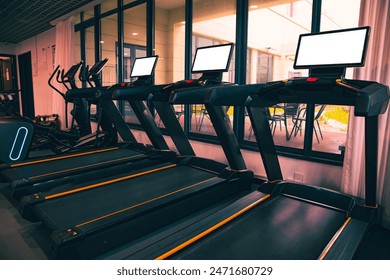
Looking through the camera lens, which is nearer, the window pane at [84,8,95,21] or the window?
the window

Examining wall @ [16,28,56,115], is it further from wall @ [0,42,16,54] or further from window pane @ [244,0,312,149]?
window pane @ [244,0,312,149]

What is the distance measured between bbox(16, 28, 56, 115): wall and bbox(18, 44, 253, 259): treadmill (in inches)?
247

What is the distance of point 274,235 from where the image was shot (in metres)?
1.89

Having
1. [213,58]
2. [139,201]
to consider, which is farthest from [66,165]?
[213,58]

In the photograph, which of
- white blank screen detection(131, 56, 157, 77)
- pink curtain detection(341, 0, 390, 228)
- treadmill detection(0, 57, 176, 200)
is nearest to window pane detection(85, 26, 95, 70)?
treadmill detection(0, 57, 176, 200)

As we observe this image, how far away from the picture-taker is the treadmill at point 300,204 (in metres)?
1.70

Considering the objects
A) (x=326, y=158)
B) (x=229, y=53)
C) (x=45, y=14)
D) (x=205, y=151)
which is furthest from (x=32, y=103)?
(x=326, y=158)

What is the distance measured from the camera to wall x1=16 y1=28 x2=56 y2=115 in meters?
8.20

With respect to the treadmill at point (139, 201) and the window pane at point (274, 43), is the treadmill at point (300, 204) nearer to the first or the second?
the treadmill at point (139, 201)

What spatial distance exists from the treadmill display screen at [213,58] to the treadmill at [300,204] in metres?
0.61

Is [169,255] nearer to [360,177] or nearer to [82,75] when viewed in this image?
[360,177]

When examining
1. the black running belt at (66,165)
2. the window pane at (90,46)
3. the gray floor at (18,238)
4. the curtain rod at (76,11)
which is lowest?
the gray floor at (18,238)

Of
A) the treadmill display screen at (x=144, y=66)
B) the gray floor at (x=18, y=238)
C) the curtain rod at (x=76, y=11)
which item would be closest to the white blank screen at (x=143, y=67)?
the treadmill display screen at (x=144, y=66)

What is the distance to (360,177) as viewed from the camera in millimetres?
2551
